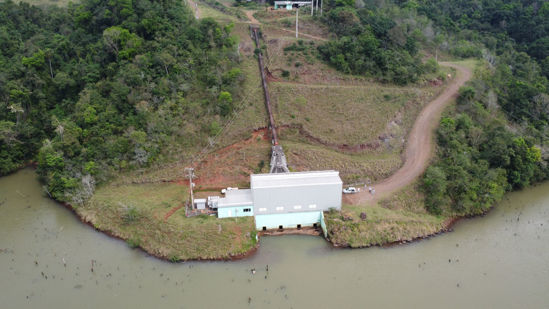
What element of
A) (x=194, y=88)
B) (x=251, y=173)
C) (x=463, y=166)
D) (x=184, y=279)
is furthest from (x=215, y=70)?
(x=463, y=166)

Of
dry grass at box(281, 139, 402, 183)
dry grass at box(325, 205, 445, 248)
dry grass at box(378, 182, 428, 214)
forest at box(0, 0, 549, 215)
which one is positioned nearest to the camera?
dry grass at box(325, 205, 445, 248)

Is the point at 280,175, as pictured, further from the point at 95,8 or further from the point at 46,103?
the point at 95,8

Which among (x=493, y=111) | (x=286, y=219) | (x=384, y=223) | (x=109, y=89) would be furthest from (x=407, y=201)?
(x=109, y=89)

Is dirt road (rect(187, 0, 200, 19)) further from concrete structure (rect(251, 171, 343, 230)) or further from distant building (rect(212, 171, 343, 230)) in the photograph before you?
concrete structure (rect(251, 171, 343, 230))

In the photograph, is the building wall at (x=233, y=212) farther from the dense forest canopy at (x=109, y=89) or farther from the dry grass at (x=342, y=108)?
the dry grass at (x=342, y=108)

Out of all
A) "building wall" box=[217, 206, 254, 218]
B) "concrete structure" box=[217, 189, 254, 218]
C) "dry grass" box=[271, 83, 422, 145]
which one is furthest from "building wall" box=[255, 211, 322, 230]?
"dry grass" box=[271, 83, 422, 145]

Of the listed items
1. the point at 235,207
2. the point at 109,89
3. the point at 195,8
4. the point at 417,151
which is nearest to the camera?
the point at 235,207

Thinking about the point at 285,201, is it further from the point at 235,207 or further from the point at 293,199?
the point at 235,207
